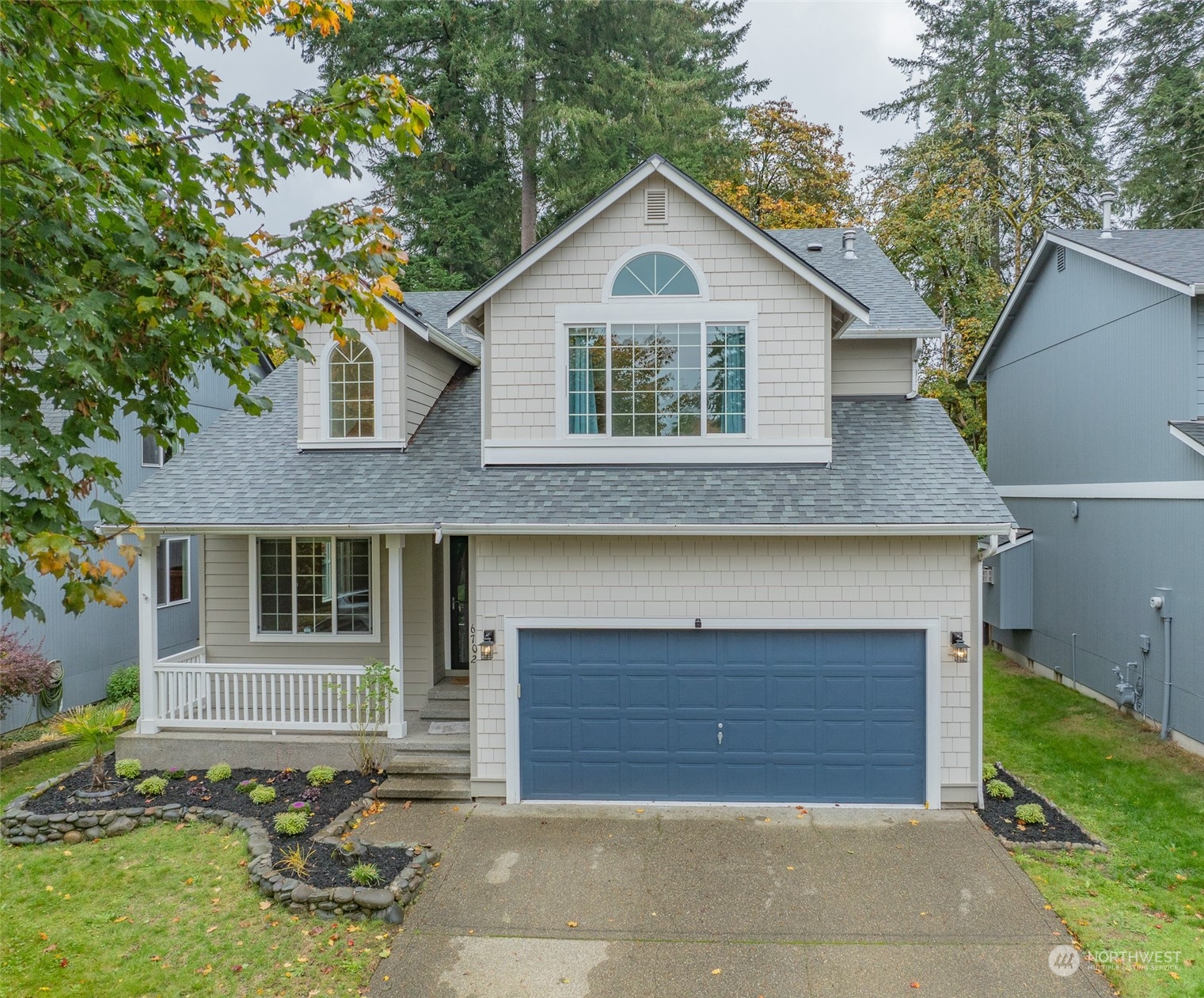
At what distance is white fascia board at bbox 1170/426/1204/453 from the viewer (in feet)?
29.4

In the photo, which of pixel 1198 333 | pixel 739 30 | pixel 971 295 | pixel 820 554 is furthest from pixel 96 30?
pixel 739 30

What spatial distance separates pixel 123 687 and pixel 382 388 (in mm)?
8387

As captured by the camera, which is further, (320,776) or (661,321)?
(661,321)

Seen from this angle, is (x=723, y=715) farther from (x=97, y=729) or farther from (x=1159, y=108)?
(x=1159, y=108)

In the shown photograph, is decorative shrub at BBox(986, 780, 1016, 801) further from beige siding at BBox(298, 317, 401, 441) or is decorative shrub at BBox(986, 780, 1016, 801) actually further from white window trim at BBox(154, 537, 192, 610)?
white window trim at BBox(154, 537, 192, 610)

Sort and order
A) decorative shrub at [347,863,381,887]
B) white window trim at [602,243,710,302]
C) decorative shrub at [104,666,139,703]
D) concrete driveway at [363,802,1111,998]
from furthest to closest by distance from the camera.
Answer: decorative shrub at [104,666,139,703] → white window trim at [602,243,710,302] → decorative shrub at [347,863,381,887] → concrete driveway at [363,802,1111,998]

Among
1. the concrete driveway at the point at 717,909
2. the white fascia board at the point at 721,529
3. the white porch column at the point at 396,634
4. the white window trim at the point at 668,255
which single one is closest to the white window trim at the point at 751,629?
the concrete driveway at the point at 717,909

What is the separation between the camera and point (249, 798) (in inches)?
328

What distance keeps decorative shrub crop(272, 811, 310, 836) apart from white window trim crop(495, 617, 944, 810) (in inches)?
85.1

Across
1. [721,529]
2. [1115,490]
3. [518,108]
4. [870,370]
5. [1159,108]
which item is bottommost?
[721,529]

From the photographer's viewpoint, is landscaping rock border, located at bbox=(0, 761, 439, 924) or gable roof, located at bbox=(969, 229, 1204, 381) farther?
gable roof, located at bbox=(969, 229, 1204, 381)

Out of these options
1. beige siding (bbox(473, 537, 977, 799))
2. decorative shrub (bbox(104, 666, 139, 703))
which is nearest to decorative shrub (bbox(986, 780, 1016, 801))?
beige siding (bbox(473, 537, 977, 799))

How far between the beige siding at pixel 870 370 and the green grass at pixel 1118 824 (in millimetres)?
5274

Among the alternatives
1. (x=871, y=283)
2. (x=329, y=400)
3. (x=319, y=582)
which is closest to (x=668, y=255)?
(x=871, y=283)
